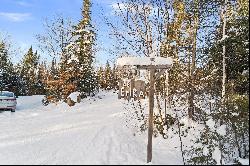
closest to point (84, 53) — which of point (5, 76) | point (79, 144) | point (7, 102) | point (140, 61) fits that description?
point (7, 102)

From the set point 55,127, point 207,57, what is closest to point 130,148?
point 207,57

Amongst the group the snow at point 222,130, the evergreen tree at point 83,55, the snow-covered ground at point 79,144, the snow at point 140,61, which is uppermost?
the evergreen tree at point 83,55

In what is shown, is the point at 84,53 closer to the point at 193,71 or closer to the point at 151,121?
the point at 193,71

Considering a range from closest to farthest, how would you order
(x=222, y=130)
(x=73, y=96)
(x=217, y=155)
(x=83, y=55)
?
(x=217, y=155)
(x=222, y=130)
(x=73, y=96)
(x=83, y=55)

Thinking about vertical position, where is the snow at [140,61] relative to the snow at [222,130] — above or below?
above

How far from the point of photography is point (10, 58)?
5803 centimetres

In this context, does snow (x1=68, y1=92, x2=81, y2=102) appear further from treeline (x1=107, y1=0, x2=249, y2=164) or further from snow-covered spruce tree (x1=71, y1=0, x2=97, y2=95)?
treeline (x1=107, y1=0, x2=249, y2=164)

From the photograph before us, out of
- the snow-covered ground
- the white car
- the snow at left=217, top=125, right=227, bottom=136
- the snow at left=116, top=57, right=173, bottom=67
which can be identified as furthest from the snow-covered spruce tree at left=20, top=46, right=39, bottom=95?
the snow at left=217, top=125, right=227, bottom=136

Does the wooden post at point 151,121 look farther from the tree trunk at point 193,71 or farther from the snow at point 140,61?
the tree trunk at point 193,71

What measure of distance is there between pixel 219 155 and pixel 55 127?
35.0 feet

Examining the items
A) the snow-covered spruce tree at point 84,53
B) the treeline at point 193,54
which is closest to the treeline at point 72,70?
the snow-covered spruce tree at point 84,53

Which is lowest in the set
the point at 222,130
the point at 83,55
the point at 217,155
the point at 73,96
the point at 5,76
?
the point at 217,155

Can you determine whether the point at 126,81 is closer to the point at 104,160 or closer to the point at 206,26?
the point at 104,160

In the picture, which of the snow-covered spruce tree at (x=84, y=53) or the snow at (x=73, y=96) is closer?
the snow at (x=73, y=96)
